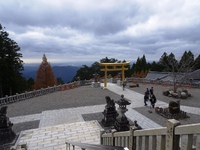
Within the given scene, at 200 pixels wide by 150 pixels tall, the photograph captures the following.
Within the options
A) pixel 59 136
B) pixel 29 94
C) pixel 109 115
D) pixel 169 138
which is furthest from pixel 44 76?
pixel 169 138

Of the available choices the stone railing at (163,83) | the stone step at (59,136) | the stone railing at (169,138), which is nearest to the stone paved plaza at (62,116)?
the stone step at (59,136)

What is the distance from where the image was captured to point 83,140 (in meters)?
7.60

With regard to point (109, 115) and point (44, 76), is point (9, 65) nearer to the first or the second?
point (44, 76)

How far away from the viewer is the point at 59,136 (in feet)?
26.3

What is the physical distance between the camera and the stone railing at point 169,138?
1.67 metres

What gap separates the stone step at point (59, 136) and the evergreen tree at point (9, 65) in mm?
17052

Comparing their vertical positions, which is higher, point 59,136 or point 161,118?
point 161,118

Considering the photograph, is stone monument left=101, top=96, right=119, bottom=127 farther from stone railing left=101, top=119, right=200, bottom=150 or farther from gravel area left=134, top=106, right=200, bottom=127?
stone railing left=101, top=119, right=200, bottom=150

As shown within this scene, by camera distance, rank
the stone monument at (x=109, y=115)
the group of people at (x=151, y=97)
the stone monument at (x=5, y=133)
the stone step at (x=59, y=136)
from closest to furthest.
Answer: the stone step at (x=59, y=136) < the stone monument at (x=5, y=133) < the stone monument at (x=109, y=115) < the group of people at (x=151, y=97)

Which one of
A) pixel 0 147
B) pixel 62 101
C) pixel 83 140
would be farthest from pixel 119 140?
pixel 62 101

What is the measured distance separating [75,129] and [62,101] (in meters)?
7.09

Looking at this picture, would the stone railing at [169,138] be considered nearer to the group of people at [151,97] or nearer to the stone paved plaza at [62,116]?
the stone paved plaza at [62,116]

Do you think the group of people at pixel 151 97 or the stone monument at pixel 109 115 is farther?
the group of people at pixel 151 97

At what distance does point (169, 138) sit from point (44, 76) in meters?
29.8
